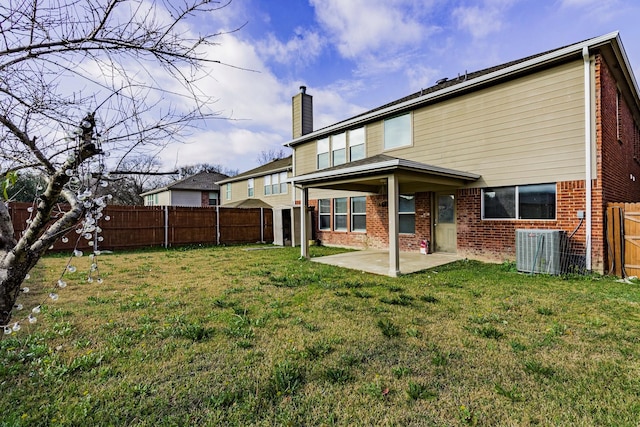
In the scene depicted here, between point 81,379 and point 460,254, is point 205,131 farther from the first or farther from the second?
point 460,254

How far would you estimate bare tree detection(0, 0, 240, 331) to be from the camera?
156cm

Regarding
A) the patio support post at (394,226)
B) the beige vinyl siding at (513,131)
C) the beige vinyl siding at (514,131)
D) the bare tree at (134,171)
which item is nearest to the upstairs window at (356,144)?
the beige vinyl siding at (513,131)

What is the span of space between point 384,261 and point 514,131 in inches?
191

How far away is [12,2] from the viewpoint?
5.21ft

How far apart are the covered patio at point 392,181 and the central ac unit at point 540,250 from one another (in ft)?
6.73

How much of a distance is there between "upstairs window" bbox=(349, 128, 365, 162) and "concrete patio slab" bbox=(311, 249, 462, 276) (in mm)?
3856

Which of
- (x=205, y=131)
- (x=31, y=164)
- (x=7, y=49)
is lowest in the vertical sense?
(x=31, y=164)

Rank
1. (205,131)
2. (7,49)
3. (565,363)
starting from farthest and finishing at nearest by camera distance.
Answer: (565,363), (205,131), (7,49)

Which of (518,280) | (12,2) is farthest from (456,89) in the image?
(12,2)

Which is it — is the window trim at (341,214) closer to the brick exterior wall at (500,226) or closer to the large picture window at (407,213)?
the large picture window at (407,213)

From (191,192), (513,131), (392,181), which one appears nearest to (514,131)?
(513,131)

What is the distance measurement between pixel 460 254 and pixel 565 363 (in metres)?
6.50

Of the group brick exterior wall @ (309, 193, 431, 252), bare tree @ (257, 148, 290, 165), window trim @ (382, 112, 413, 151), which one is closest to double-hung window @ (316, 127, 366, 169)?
window trim @ (382, 112, 413, 151)

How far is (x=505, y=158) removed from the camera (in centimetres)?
838
